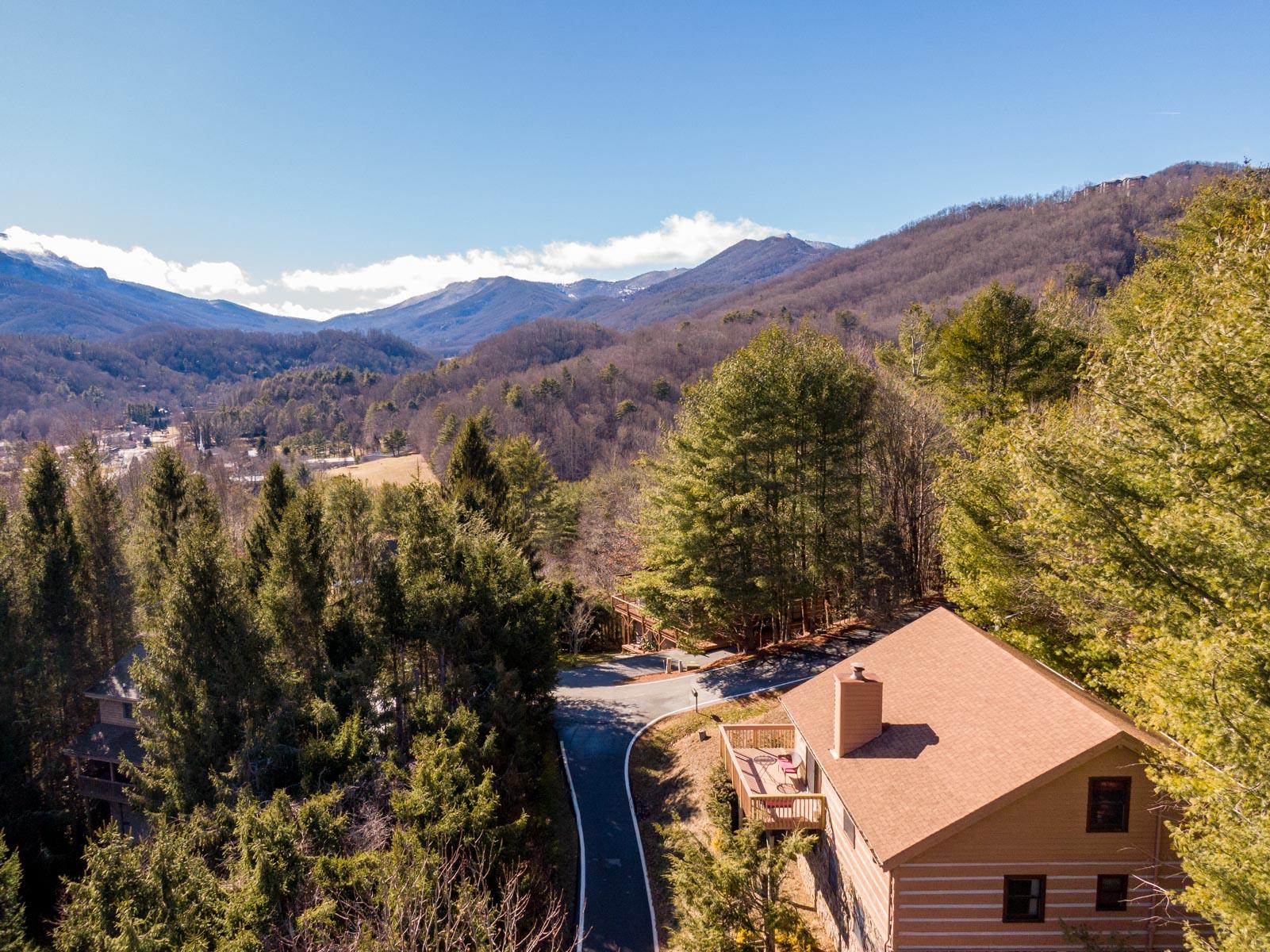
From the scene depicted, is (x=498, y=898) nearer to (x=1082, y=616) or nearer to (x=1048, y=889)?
(x=1048, y=889)

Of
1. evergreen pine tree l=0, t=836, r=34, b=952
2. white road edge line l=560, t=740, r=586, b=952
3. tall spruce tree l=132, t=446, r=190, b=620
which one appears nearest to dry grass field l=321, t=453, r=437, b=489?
tall spruce tree l=132, t=446, r=190, b=620

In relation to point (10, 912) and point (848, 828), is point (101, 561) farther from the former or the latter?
point (848, 828)

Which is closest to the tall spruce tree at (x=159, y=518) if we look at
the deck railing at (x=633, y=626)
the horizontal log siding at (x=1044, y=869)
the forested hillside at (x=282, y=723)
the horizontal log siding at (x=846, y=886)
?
the forested hillside at (x=282, y=723)

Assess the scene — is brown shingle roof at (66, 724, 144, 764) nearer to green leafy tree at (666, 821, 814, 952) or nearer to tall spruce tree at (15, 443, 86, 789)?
tall spruce tree at (15, 443, 86, 789)

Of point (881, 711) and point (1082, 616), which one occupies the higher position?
point (1082, 616)

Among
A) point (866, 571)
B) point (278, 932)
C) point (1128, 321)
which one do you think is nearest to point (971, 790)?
point (278, 932)

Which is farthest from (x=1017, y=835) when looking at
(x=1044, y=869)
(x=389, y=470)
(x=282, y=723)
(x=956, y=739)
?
(x=389, y=470)
